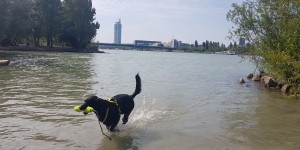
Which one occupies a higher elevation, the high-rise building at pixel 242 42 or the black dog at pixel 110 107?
the high-rise building at pixel 242 42

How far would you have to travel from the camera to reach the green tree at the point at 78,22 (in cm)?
9262

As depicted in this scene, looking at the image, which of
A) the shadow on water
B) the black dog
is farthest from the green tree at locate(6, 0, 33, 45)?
the black dog

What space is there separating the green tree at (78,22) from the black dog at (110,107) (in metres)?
86.1

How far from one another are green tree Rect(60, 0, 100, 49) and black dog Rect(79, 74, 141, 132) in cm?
8605

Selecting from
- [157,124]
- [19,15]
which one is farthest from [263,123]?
[19,15]

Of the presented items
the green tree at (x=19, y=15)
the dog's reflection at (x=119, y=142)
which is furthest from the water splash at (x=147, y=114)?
the green tree at (x=19, y=15)

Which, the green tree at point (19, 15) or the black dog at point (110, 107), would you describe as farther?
the green tree at point (19, 15)

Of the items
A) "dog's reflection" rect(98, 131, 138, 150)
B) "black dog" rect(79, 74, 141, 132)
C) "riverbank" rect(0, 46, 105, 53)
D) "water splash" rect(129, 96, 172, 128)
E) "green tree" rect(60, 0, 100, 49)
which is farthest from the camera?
"green tree" rect(60, 0, 100, 49)

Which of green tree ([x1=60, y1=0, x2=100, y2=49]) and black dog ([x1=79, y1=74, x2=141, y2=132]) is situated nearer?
black dog ([x1=79, y1=74, x2=141, y2=132])

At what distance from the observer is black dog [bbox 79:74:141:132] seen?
8.56m

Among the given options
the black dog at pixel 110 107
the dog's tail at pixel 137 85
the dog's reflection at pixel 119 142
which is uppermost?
the dog's tail at pixel 137 85

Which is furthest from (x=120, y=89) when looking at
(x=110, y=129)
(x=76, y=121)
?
(x=110, y=129)

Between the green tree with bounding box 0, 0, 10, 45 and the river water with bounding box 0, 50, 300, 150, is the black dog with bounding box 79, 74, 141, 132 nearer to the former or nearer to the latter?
the river water with bounding box 0, 50, 300, 150

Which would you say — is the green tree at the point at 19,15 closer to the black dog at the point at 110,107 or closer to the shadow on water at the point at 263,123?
the shadow on water at the point at 263,123
